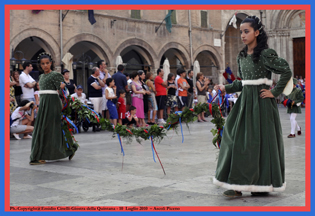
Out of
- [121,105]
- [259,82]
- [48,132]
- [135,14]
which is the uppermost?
[135,14]

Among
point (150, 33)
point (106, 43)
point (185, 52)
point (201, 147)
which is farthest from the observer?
point (185, 52)

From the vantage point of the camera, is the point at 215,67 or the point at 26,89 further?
the point at 215,67

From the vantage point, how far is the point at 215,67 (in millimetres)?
32125

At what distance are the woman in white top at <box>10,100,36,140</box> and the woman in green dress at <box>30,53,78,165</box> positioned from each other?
4188mm

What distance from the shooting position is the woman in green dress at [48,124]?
22.6 ft

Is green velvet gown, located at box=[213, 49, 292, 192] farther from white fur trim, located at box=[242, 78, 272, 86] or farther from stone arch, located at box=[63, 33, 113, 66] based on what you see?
stone arch, located at box=[63, 33, 113, 66]

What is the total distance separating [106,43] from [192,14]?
7813mm

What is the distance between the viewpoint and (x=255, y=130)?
4.32 metres

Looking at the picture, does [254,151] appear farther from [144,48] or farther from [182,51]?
[182,51]

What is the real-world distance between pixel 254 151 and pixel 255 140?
11 centimetres

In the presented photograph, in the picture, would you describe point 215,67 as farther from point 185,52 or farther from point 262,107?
point 262,107

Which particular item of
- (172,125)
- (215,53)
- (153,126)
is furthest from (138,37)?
(172,125)

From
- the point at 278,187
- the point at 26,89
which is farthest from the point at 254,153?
the point at 26,89

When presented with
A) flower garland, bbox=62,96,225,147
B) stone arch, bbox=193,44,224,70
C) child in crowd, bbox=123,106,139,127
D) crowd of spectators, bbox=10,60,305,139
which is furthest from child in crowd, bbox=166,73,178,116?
stone arch, bbox=193,44,224,70
